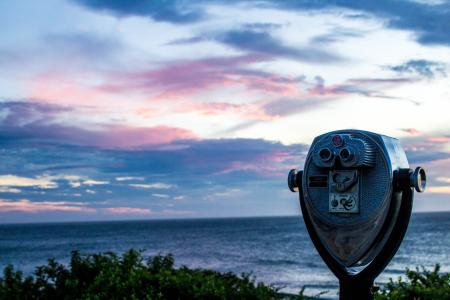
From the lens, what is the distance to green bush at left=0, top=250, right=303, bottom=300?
21.7 ft

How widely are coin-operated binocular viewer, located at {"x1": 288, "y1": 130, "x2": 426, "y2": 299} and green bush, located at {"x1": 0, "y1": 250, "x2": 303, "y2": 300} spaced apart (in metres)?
2.76

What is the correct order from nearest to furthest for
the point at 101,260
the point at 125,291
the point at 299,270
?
the point at 125,291, the point at 101,260, the point at 299,270

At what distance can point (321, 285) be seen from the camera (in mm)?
33188

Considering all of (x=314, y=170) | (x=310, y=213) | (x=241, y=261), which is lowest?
(x=241, y=261)

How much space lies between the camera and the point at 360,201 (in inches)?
149

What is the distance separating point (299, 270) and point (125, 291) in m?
37.3

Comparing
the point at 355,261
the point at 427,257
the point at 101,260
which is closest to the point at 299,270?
the point at 427,257

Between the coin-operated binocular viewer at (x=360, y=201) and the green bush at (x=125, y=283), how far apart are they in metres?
2.76

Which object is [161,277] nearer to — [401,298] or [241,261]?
[401,298]

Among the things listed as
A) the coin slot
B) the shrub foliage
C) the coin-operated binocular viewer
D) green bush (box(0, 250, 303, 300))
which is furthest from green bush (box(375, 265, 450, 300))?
the coin slot

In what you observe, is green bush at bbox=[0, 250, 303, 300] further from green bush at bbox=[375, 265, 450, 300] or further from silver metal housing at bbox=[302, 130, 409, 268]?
silver metal housing at bbox=[302, 130, 409, 268]

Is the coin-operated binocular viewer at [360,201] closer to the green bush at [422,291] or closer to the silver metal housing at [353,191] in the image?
the silver metal housing at [353,191]

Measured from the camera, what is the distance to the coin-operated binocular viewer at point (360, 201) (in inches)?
148

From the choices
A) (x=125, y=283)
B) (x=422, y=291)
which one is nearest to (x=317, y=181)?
(x=422, y=291)
